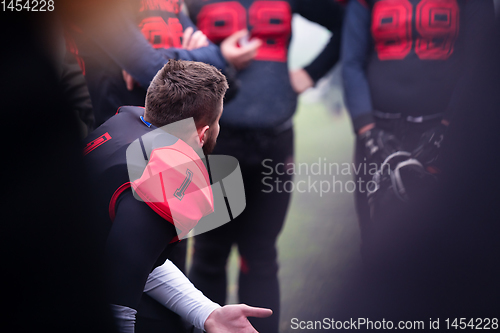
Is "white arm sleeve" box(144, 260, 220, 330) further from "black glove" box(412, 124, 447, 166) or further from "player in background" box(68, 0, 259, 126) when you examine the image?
"black glove" box(412, 124, 447, 166)

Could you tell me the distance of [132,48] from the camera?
3.27 feet

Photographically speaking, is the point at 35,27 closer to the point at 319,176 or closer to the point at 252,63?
the point at 252,63

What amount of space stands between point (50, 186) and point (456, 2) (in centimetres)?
140

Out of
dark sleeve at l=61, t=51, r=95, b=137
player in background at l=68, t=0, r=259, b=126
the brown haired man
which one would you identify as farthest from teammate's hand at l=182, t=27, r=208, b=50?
the brown haired man

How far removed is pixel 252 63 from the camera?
1.38 m

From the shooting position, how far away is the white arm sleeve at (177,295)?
0.79 m

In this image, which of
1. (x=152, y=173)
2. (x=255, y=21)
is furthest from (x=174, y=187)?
(x=255, y=21)

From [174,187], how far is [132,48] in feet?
1.81

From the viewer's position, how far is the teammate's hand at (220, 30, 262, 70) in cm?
122

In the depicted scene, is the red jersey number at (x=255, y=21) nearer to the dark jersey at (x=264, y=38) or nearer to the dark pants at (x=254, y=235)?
the dark jersey at (x=264, y=38)

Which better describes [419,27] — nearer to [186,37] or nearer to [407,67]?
[407,67]

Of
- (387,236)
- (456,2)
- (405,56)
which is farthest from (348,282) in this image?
(456,2)

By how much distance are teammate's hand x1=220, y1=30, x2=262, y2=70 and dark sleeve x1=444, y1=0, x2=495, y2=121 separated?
2.27 feet

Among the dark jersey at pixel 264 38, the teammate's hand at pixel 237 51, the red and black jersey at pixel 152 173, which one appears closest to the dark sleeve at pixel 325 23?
the dark jersey at pixel 264 38
